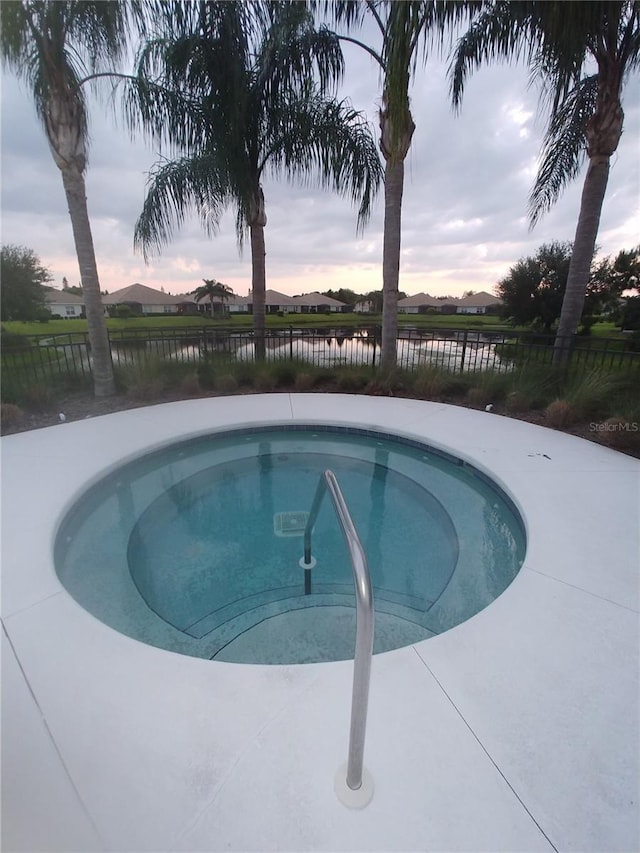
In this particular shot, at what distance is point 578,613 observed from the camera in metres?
2.12

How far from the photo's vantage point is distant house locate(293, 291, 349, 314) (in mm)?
44062

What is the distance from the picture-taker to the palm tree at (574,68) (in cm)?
429

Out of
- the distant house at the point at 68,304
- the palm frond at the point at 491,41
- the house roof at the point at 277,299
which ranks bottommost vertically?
the distant house at the point at 68,304

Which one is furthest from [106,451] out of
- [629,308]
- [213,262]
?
[629,308]

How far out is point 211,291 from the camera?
4181 cm

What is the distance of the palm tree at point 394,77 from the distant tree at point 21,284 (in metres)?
18.4

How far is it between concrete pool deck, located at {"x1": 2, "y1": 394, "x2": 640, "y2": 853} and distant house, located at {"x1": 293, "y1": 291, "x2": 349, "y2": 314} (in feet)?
140

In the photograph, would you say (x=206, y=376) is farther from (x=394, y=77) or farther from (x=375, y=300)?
(x=375, y=300)

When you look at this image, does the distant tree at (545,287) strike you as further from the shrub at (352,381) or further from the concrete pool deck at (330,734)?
the concrete pool deck at (330,734)

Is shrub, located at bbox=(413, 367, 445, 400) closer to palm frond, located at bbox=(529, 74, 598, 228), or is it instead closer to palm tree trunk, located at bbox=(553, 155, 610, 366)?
palm tree trunk, located at bbox=(553, 155, 610, 366)

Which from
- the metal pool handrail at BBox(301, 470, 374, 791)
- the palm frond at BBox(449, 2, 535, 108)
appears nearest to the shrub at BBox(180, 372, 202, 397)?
the metal pool handrail at BBox(301, 470, 374, 791)

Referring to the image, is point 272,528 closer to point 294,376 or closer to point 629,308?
point 294,376

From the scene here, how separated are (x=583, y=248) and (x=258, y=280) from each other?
5.97 metres

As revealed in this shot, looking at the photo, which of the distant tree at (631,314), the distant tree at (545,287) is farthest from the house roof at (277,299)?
the distant tree at (631,314)
